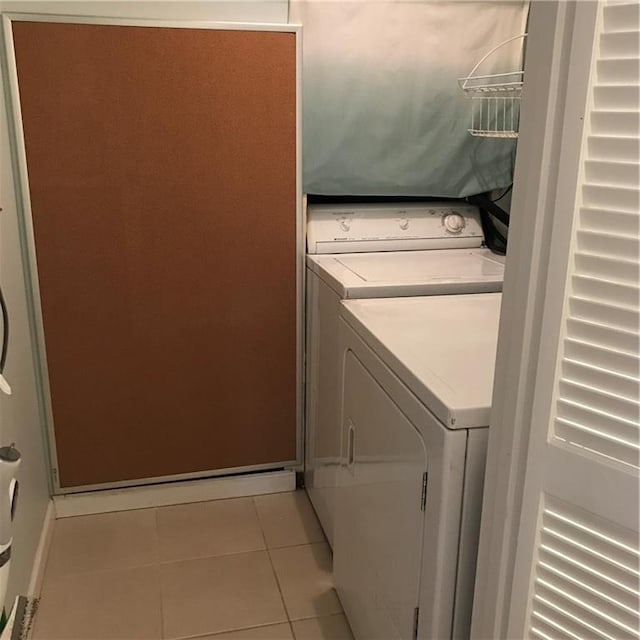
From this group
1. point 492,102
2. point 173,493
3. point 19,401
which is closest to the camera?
point 19,401

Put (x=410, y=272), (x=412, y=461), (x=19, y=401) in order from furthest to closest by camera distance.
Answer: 1. (x=410, y=272)
2. (x=19, y=401)
3. (x=412, y=461)

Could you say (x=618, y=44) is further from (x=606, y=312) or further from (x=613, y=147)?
(x=606, y=312)

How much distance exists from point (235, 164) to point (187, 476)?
1116 mm

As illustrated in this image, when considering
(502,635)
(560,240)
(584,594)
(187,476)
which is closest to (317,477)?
(187,476)

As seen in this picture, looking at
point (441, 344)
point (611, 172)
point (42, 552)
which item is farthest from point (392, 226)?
point (611, 172)

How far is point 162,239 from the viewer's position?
7.27 ft

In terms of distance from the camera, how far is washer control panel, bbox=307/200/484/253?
2377mm

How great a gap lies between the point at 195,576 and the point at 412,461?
1.09 m

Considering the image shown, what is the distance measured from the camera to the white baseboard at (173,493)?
2.41 meters

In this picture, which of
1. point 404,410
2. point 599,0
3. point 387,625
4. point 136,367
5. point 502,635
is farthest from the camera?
point 136,367

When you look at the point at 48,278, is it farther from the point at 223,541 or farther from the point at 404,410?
the point at 404,410

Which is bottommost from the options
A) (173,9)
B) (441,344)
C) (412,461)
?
(412,461)

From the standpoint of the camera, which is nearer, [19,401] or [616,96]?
[616,96]

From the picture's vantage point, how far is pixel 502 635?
103 centimetres
